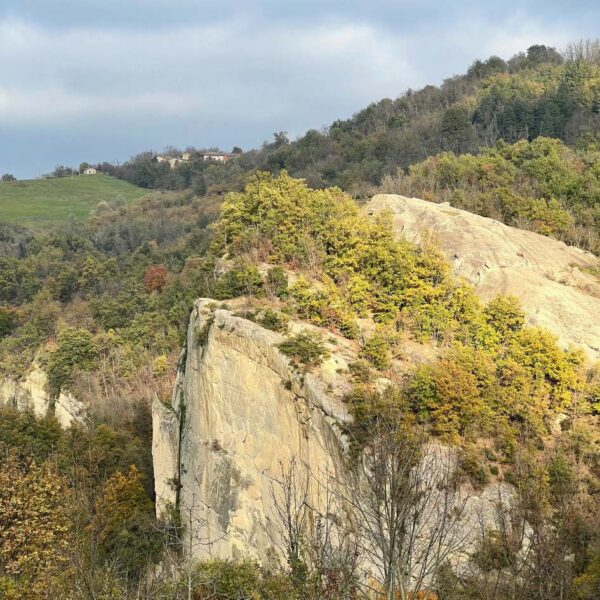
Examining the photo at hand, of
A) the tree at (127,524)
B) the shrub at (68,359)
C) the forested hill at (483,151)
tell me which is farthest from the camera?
the shrub at (68,359)

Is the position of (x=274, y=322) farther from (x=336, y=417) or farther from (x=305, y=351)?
(x=336, y=417)

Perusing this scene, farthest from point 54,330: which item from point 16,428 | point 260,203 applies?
point 260,203

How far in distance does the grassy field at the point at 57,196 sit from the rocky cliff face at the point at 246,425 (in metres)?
104

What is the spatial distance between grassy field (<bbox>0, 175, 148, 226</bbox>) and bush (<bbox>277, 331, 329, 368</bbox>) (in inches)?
4231

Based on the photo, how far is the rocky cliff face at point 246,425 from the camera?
67.8 ft

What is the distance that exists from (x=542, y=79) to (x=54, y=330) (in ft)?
245

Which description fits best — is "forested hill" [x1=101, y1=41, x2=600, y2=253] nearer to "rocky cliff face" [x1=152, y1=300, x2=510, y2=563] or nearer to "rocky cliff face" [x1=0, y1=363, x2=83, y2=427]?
"rocky cliff face" [x1=152, y1=300, x2=510, y2=563]

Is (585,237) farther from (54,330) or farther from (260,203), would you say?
(54,330)

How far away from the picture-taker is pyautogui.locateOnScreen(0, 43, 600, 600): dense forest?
47.7 ft

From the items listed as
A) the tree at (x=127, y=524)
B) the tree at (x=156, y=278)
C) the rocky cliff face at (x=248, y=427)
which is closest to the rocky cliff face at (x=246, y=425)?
the rocky cliff face at (x=248, y=427)

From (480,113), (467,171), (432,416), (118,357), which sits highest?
(480,113)

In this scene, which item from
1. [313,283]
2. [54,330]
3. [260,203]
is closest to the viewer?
[313,283]

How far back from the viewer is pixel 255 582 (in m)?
18.1

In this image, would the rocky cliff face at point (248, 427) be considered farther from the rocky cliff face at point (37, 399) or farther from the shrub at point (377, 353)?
the rocky cliff face at point (37, 399)
